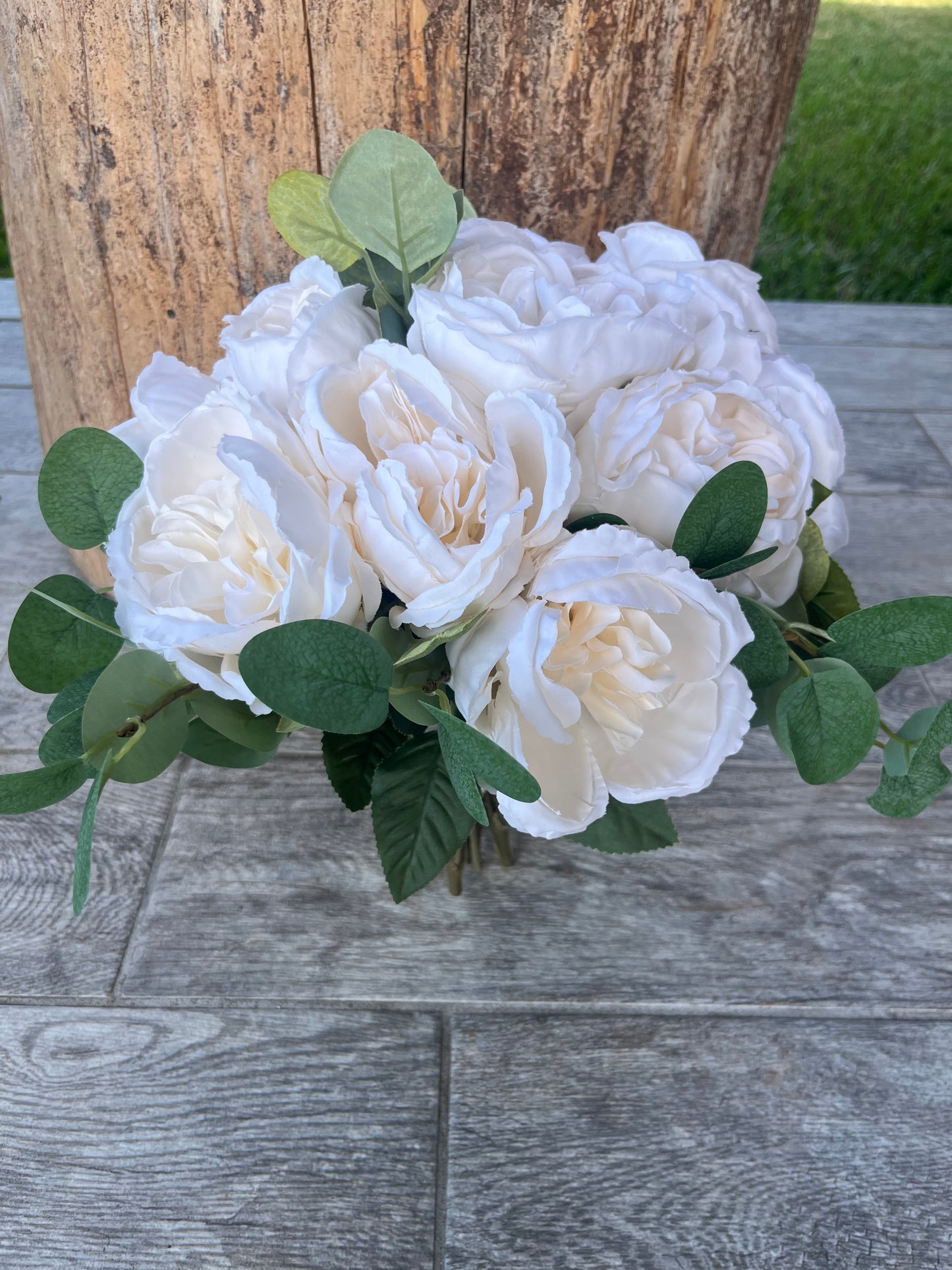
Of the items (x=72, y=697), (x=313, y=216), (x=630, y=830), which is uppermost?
(x=313, y=216)

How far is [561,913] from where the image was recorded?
33.1 inches

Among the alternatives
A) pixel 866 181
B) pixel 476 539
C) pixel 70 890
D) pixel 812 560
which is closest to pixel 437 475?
pixel 476 539

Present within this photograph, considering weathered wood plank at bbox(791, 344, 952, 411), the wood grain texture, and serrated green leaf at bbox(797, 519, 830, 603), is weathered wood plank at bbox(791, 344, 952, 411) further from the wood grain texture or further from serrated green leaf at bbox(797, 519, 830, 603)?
serrated green leaf at bbox(797, 519, 830, 603)

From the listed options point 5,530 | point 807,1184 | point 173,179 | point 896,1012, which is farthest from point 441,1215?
point 5,530

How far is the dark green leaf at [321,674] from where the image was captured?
0.45 meters

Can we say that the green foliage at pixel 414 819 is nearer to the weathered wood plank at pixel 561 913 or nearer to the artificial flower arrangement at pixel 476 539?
the artificial flower arrangement at pixel 476 539

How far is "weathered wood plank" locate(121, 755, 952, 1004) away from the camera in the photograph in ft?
2.60

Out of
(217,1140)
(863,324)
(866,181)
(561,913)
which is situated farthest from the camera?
(866,181)

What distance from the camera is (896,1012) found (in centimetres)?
79

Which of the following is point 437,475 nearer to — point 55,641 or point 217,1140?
point 55,641

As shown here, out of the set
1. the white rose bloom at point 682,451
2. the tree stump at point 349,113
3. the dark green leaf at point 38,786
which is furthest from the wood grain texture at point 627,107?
the dark green leaf at point 38,786

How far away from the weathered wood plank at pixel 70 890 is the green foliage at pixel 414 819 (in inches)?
11.8

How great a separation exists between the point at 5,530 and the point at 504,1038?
0.92 meters

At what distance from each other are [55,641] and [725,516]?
1.30 ft
